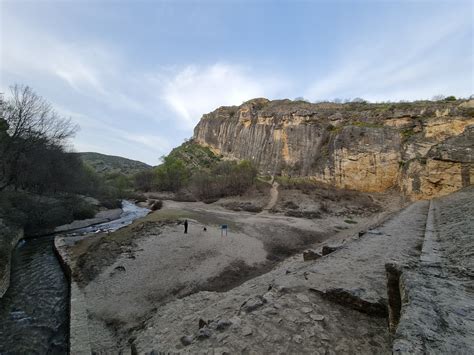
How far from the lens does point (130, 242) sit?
14.5m

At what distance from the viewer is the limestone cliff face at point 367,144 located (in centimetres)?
2398

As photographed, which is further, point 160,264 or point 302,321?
point 160,264

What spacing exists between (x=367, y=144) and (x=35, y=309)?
4290 cm

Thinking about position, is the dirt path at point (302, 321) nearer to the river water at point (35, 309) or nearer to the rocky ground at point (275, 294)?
the rocky ground at point (275, 294)

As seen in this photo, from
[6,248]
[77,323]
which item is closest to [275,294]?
[77,323]

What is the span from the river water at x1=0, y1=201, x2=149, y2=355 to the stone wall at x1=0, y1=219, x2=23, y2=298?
0.30 meters

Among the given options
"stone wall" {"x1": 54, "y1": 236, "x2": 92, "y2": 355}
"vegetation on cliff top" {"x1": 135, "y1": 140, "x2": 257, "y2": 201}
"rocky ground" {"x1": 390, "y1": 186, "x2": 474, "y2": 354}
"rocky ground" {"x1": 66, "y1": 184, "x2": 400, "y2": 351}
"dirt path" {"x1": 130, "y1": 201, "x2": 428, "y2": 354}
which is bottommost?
"stone wall" {"x1": 54, "y1": 236, "x2": 92, "y2": 355}

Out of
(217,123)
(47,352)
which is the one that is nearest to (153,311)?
(47,352)

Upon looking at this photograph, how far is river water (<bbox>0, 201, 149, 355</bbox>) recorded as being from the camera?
22.0 ft

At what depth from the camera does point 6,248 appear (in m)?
12.0

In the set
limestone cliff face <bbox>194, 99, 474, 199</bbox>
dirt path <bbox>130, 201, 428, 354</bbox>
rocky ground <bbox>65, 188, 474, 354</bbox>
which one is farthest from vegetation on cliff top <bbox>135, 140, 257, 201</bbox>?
dirt path <bbox>130, 201, 428, 354</bbox>

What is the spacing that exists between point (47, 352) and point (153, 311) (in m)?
2.83

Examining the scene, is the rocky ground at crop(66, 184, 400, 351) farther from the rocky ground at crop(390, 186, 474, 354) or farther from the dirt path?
the rocky ground at crop(390, 186, 474, 354)

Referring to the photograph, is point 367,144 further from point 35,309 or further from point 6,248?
point 6,248
